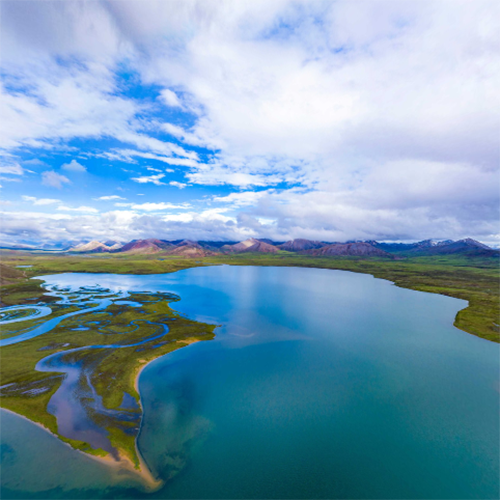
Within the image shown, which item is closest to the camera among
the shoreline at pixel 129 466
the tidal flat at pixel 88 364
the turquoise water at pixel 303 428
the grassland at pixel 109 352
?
the shoreline at pixel 129 466

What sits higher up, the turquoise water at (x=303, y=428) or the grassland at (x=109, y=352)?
the grassland at (x=109, y=352)

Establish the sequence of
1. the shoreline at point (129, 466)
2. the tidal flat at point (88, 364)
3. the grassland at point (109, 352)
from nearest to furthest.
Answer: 1. the shoreline at point (129, 466)
2. the tidal flat at point (88, 364)
3. the grassland at point (109, 352)

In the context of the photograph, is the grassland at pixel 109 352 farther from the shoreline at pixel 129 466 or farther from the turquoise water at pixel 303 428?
the turquoise water at pixel 303 428

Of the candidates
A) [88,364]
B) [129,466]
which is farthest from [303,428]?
[88,364]

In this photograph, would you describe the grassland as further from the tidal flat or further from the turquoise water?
the turquoise water

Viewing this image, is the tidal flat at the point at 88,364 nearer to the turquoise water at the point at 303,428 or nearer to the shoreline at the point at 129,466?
the shoreline at the point at 129,466

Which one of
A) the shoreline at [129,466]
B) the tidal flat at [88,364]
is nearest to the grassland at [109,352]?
the tidal flat at [88,364]

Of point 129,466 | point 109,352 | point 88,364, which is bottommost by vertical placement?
point 129,466

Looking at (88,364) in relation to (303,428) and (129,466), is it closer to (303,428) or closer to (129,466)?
(129,466)

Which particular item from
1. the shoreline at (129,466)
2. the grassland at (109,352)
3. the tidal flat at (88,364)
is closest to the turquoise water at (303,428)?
the shoreline at (129,466)

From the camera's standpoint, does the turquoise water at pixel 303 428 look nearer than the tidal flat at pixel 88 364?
Yes
